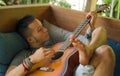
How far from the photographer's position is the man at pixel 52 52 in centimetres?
129

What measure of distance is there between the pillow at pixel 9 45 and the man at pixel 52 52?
0.05 m

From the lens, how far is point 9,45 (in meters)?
1.67

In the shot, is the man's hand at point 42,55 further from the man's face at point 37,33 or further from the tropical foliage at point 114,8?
the tropical foliage at point 114,8

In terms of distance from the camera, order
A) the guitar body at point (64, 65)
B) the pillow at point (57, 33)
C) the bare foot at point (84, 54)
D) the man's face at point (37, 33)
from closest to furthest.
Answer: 1. the bare foot at point (84, 54)
2. the guitar body at point (64, 65)
3. the man's face at point (37, 33)
4. the pillow at point (57, 33)

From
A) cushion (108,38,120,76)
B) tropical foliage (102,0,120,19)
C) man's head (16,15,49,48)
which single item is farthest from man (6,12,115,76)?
tropical foliage (102,0,120,19)

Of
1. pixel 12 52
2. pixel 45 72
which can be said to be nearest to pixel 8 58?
pixel 12 52

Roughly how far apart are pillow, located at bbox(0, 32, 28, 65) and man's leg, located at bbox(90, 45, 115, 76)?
62 centimetres

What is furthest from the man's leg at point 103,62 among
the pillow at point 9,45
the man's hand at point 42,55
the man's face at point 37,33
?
the pillow at point 9,45

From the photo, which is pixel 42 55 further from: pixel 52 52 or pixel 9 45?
pixel 9 45

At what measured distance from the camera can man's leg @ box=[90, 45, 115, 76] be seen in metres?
1.28

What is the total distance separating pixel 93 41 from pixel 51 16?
80 cm

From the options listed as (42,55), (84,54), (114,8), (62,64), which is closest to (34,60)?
(42,55)

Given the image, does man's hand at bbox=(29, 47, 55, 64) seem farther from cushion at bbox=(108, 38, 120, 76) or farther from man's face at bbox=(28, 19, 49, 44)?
cushion at bbox=(108, 38, 120, 76)

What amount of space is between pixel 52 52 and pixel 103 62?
0.33 m
